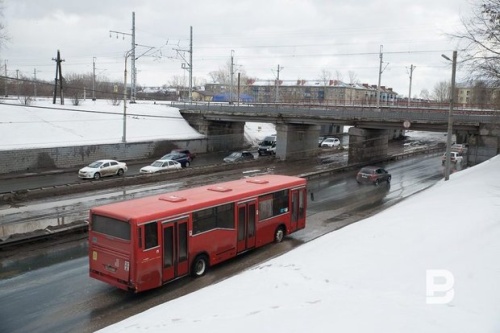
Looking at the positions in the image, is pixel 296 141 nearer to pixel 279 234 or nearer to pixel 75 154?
pixel 75 154

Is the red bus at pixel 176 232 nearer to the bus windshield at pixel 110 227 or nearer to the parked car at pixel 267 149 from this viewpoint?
the bus windshield at pixel 110 227

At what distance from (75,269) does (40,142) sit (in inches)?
1186

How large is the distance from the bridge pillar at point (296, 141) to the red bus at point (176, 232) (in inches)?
1296

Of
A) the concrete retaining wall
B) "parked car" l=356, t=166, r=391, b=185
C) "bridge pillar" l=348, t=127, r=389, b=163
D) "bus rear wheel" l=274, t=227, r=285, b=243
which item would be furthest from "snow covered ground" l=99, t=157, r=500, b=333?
"bridge pillar" l=348, t=127, r=389, b=163

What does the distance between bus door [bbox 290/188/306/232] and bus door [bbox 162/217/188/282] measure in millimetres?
6375

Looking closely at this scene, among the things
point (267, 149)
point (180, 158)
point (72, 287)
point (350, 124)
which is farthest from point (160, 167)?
point (72, 287)

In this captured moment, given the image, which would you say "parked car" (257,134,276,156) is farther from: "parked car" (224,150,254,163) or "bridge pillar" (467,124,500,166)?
"bridge pillar" (467,124,500,166)

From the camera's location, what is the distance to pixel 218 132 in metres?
59.6

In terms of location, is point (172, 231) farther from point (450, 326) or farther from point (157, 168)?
point (157, 168)

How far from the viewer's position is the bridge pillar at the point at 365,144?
4809 cm

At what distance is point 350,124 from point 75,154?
89.9 feet

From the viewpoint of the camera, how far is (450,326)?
6.98m

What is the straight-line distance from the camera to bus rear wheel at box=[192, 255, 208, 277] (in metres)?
14.3

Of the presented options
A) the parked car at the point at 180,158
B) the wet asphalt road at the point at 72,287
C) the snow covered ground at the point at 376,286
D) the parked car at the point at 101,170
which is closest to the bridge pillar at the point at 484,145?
the wet asphalt road at the point at 72,287
